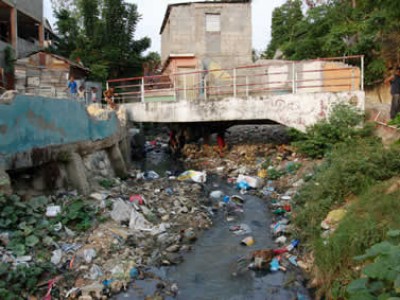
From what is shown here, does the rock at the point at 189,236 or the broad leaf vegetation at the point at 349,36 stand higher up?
the broad leaf vegetation at the point at 349,36

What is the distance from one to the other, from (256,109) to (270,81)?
3.64 meters

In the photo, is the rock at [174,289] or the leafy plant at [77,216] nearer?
the rock at [174,289]

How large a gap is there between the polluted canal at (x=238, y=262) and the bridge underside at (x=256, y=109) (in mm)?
3009

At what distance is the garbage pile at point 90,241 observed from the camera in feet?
16.8

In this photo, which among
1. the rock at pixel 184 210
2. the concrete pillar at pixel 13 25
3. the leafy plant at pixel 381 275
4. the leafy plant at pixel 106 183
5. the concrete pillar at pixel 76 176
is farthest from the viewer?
the concrete pillar at pixel 13 25

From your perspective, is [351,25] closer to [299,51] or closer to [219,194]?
[299,51]

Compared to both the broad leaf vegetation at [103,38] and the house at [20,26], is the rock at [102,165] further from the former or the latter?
the broad leaf vegetation at [103,38]

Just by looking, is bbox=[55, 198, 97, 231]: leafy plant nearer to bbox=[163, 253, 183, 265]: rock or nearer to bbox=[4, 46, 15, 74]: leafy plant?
bbox=[163, 253, 183, 265]: rock

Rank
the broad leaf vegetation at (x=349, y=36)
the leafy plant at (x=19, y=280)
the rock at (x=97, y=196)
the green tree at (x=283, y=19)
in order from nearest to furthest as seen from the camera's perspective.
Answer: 1. the leafy plant at (x=19, y=280)
2. the rock at (x=97, y=196)
3. the broad leaf vegetation at (x=349, y=36)
4. the green tree at (x=283, y=19)

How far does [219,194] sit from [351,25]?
1093cm

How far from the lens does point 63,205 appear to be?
700cm

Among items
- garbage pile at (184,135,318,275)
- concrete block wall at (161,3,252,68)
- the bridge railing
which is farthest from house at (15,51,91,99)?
garbage pile at (184,135,318,275)

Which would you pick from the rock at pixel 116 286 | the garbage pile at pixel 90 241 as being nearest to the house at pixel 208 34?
the garbage pile at pixel 90 241

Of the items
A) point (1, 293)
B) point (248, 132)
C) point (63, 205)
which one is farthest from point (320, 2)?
point (1, 293)
